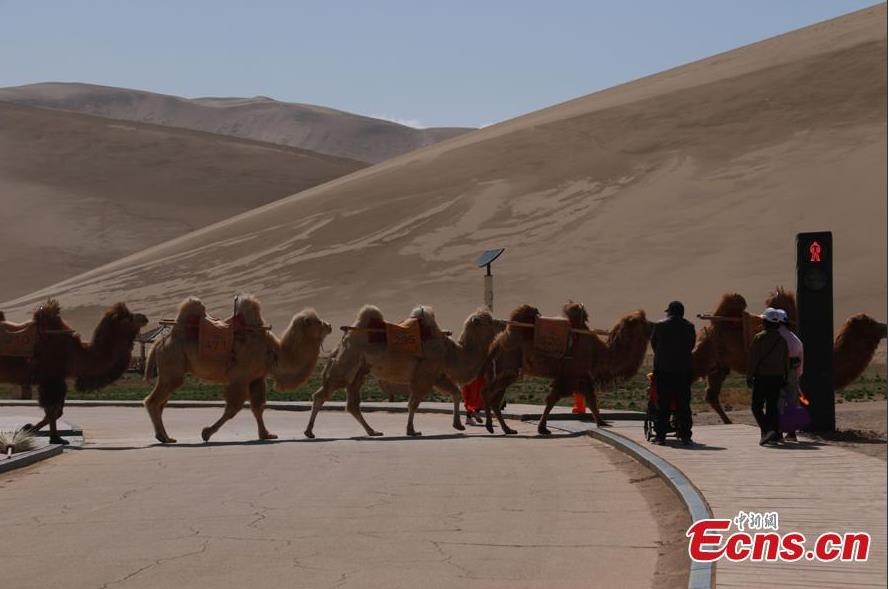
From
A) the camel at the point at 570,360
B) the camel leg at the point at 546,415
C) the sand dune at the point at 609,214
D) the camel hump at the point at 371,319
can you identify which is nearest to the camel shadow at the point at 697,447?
the camel leg at the point at 546,415

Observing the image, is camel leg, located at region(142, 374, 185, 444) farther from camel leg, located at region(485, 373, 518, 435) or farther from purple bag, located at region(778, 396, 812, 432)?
purple bag, located at region(778, 396, 812, 432)

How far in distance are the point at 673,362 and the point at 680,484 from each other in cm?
497

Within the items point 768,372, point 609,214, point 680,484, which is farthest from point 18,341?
point 609,214

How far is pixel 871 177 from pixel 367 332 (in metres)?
51.1

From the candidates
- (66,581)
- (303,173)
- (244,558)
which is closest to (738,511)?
(244,558)

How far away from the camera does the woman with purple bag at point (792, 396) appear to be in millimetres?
16031

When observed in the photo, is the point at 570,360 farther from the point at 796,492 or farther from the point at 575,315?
the point at 796,492

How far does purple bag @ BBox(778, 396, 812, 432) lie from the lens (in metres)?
16.0

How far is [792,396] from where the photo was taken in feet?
53.0

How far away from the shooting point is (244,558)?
9.77 metres

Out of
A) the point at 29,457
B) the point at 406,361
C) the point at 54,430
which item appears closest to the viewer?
the point at 29,457

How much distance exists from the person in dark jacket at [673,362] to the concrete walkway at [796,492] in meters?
0.53

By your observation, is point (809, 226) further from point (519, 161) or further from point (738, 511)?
point (738, 511)

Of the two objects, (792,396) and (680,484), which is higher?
(792,396)
